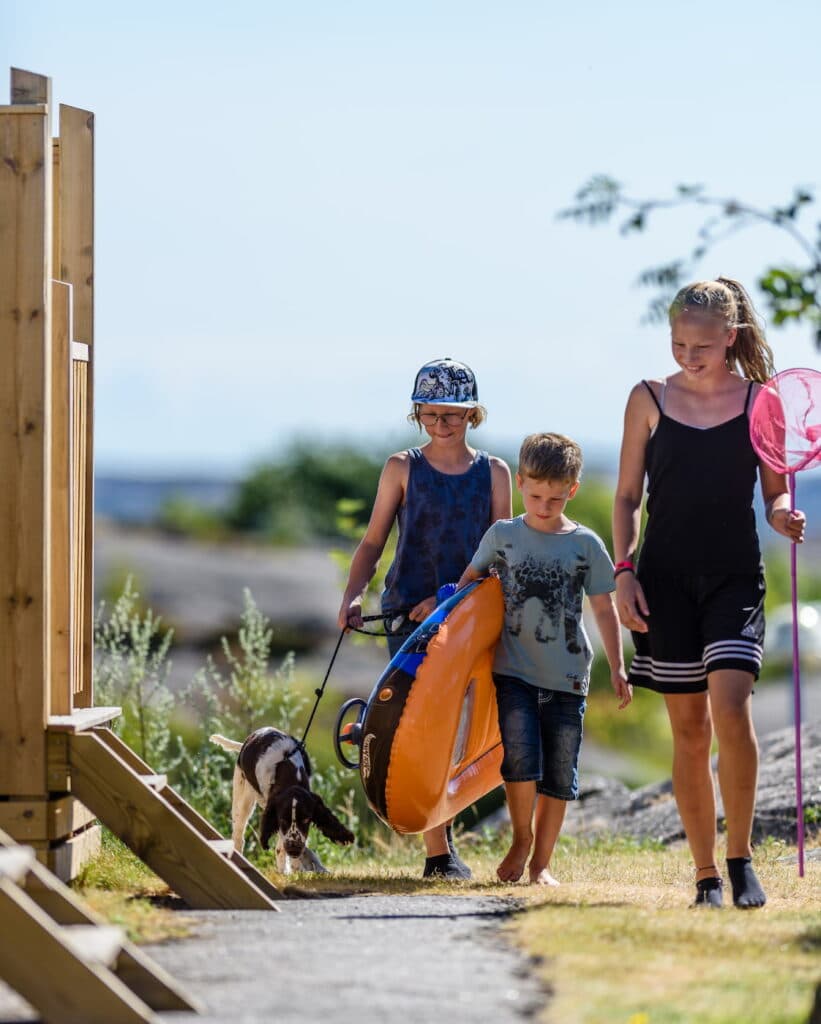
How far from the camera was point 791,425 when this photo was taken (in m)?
6.02

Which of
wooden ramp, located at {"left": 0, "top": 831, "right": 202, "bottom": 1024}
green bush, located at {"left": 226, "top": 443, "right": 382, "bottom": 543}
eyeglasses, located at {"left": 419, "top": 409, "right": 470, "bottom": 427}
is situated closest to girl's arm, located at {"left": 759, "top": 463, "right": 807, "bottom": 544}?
eyeglasses, located at {"left": 419, "top": 409, "right": 470, "bottom": 427}

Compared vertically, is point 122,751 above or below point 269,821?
above

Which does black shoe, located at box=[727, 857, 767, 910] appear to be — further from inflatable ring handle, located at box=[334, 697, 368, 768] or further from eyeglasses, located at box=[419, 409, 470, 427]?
eyeglasses, located at box=[419, 409, 470, 427]

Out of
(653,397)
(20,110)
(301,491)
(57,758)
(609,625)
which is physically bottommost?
(301,491)

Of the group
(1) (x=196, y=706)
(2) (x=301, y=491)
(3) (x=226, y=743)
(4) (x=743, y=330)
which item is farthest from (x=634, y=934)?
(2) (x=301, y=491)

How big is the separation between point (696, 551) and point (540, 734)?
1.03 m

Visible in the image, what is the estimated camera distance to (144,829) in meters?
5.48

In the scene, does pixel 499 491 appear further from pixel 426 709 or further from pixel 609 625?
pixel 426 709

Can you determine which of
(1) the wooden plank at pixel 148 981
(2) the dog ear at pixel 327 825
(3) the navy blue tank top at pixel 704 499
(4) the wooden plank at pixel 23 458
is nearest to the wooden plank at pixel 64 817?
(4) the wooden plank at pixel 23 458

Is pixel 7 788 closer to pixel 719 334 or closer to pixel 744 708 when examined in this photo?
pixel 744 708

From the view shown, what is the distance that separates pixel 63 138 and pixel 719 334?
2.55m

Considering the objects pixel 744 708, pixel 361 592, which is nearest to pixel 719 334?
pixel 744 708

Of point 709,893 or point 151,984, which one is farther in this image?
point 709,893

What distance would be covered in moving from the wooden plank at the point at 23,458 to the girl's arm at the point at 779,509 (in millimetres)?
2471
